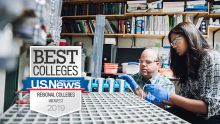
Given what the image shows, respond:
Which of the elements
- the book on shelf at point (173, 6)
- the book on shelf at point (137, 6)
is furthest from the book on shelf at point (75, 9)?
the book on shelf at point (173, 6)

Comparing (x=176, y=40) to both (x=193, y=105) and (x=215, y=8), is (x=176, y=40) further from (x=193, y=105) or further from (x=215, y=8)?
(x=215, y=8)

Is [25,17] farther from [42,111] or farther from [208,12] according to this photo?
[208,12]

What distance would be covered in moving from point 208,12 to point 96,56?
1.73m

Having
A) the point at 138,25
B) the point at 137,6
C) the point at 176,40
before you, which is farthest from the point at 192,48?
the point at 137,6

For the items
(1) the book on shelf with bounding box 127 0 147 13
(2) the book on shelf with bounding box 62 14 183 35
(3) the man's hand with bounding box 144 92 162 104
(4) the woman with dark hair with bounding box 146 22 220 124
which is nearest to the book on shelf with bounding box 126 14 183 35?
(2) the book on shelf with bounding box 62 14 183 35

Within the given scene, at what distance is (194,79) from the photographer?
144cm

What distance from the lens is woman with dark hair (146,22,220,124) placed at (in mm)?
1327

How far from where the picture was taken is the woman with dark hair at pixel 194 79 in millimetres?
1327

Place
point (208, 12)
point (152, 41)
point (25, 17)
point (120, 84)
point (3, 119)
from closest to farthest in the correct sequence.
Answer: point (25, 17) < point (3, 119) < point (120, 84) < point (208, 12) < point (152, 41)

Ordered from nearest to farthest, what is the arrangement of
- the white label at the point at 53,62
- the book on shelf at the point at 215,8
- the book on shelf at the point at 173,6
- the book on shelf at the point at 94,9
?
the white label at the point at 53,62 < the book on shelf at the point at 215,8 < the book on shelf at the point at 173,6 < the book on shelf at the point at 94,9

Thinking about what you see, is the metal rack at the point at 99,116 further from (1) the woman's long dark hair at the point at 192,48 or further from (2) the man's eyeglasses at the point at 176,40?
(2) the man's eyeglasses at the point at 176,40

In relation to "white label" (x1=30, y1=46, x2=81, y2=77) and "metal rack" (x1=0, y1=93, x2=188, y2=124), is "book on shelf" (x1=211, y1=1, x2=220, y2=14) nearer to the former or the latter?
"metal rack" (x1=0, y1=93, x2=188, y2=124)

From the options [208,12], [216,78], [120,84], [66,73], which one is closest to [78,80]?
[66,73]

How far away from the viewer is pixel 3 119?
23.9 inches
